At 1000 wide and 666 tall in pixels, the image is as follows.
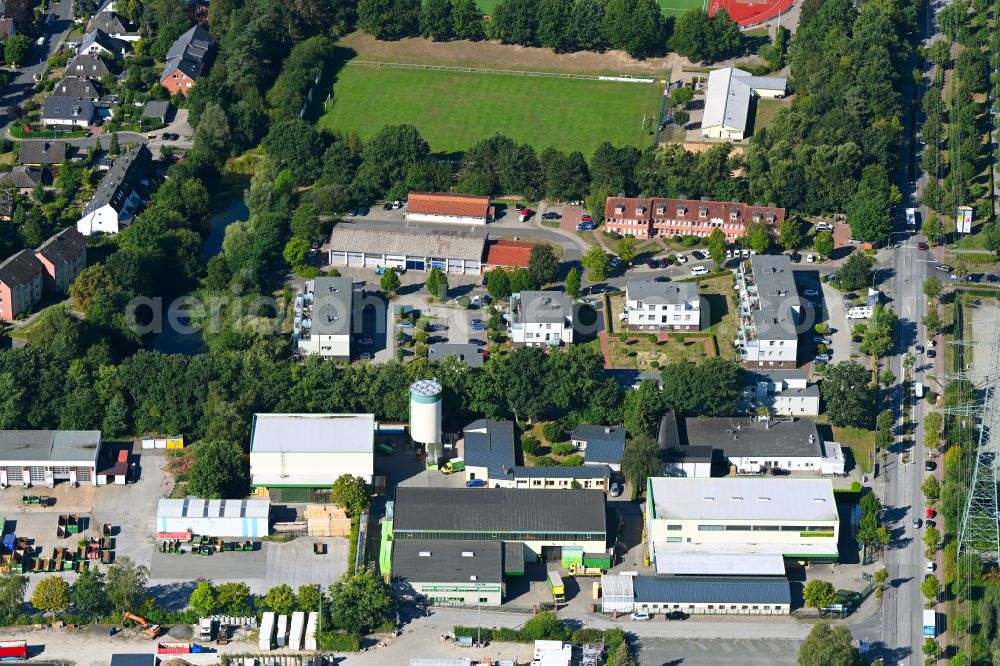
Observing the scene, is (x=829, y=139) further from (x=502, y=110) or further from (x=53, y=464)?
(x=53, y=464)

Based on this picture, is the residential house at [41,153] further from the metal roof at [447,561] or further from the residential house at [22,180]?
the metal roof at [447,561]

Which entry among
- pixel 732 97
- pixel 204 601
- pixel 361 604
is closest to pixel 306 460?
pixel 204 601

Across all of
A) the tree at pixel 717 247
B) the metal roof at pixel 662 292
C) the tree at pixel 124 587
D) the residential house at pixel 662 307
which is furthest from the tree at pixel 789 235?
the tree at pixel 124 587

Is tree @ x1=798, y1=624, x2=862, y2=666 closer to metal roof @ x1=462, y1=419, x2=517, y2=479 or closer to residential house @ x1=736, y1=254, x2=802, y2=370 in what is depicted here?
metal roof @ x1=462, y1=419, x2=517, y2=479

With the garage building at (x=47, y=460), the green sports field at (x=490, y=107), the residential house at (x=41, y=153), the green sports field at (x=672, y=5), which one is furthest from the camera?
the green sports field at (x=672, y=5)

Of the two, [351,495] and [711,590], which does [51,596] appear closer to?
[351,495]

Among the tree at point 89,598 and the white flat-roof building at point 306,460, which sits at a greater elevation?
the white flat-roof building at point 306,460
